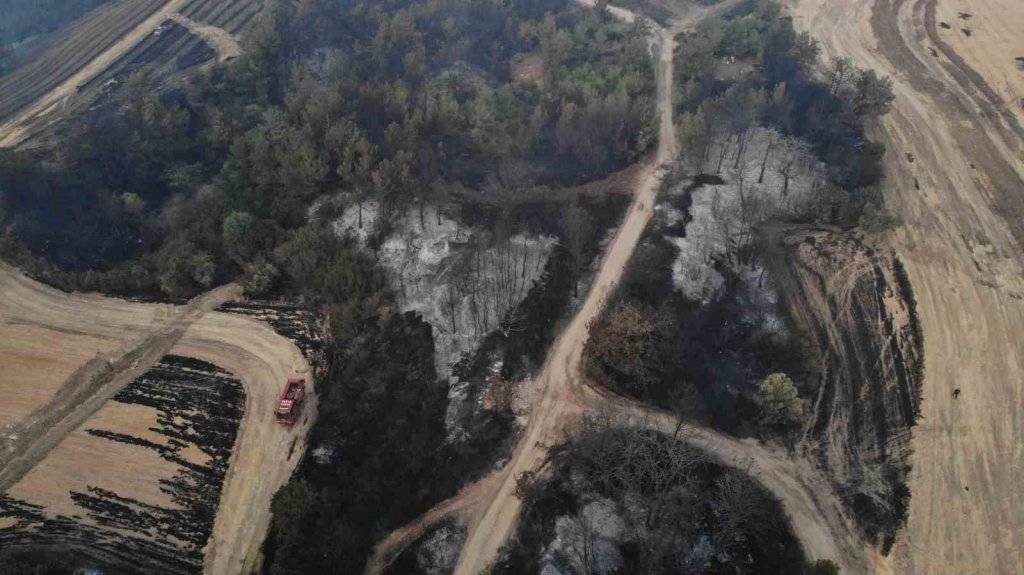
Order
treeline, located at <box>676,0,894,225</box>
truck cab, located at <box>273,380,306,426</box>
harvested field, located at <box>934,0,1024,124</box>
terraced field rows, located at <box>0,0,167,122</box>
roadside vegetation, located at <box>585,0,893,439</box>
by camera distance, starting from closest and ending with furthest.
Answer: truck cab, located at <box>273,380,306,426</box>
roadside vegetation, located at <box>585,0,893,439</box>
treeline, located at <box>676,0,894,225</box>
terraced field rows, located at <box>0,0,167,122</box>
harvested field, located at <box>934,0,1024,124</box>

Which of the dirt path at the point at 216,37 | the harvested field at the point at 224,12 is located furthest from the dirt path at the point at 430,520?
the harvested field at the point at 224,12

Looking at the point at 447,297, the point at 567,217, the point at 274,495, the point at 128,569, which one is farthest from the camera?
the point at 567,217

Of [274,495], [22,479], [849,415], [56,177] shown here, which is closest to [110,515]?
[22,479]

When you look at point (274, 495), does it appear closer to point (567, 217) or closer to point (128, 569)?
point (128, 569)

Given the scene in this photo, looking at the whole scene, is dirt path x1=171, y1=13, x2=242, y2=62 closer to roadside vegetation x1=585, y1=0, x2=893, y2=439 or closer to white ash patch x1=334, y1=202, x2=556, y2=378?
white ash patch x1=334, y1=202, x2=556, y2=378

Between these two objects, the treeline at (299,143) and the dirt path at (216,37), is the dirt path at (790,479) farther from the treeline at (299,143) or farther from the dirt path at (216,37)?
the dirt path at (216,37)

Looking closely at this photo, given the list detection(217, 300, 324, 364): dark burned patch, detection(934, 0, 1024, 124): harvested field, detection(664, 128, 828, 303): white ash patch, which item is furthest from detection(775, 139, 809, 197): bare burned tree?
detection(217, 300, 324, 364): dark burned patch
